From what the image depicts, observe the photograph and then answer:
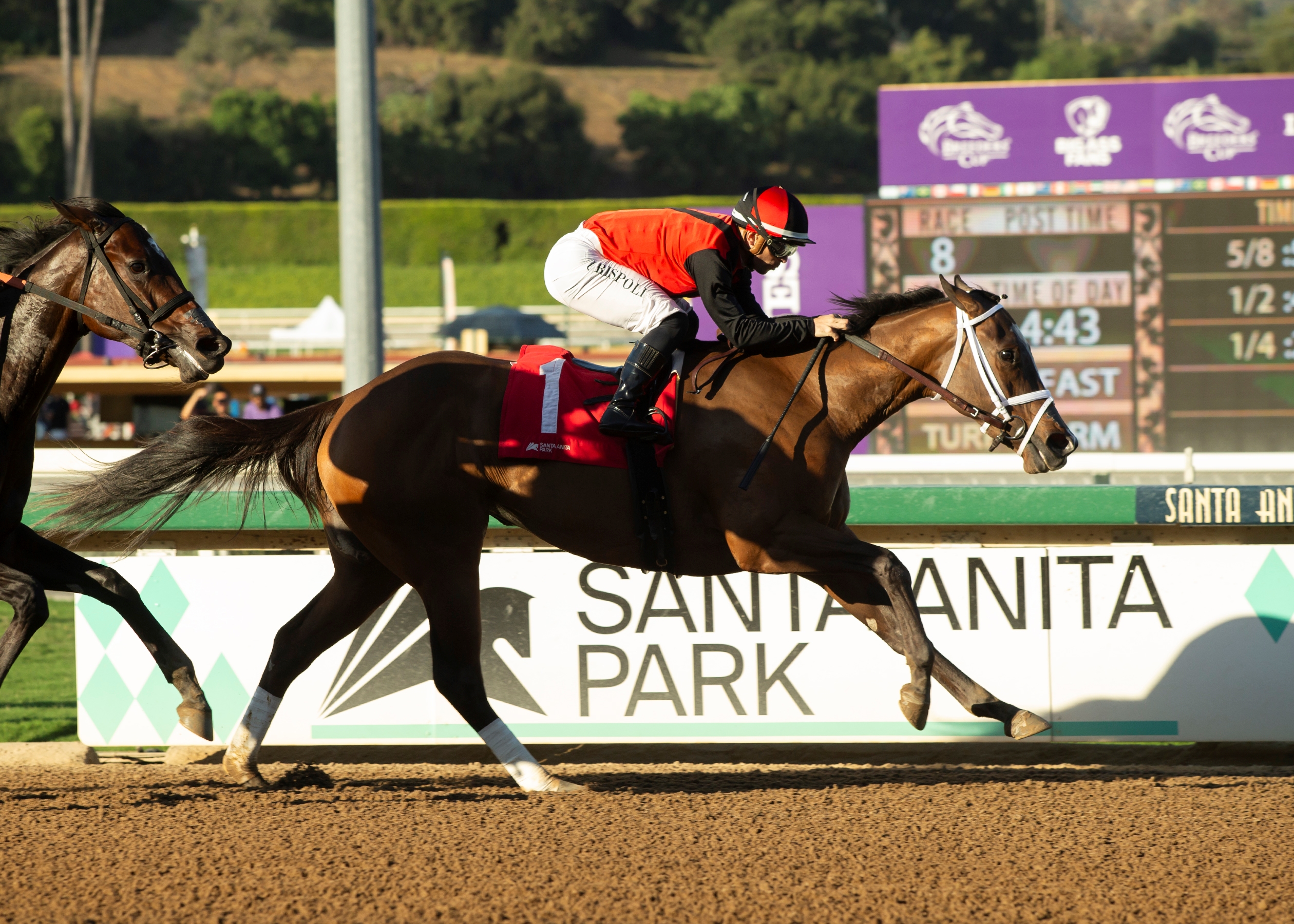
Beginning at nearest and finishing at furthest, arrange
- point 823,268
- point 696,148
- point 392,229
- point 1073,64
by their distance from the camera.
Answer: point 823,268
point 392,229
point 696,148
point 1073,64

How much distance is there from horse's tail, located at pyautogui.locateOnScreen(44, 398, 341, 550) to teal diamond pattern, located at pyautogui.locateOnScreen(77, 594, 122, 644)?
2.25ft

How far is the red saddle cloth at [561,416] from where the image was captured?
4.16 metres

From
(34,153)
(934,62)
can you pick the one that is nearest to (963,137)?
(34,153)

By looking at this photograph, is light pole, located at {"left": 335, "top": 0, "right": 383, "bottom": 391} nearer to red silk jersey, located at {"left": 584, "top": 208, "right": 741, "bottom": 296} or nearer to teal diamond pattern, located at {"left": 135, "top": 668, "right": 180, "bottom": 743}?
teal diamond pattern, located at {"left": 135, "top": 668, "right": 180, "bottom": 743}

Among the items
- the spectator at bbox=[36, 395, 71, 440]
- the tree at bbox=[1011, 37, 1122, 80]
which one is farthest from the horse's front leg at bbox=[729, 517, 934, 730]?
the tree at bbox=[1011, 37, 1122, 80]

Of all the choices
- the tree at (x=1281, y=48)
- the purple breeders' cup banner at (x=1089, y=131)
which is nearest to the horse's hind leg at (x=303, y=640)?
the purple breeders' cup banner at (x=1089, y=131)

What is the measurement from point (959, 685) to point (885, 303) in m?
1.23

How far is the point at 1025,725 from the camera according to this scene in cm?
390

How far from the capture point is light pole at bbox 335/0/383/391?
19.2 feet

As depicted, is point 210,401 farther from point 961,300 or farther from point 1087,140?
point 1087,140

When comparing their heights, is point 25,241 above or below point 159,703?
above

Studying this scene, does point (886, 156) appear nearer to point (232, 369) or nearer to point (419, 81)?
point (232, 369)

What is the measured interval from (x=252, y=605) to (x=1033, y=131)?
9952 millimetres

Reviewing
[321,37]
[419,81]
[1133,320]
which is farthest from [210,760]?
[321,37]
